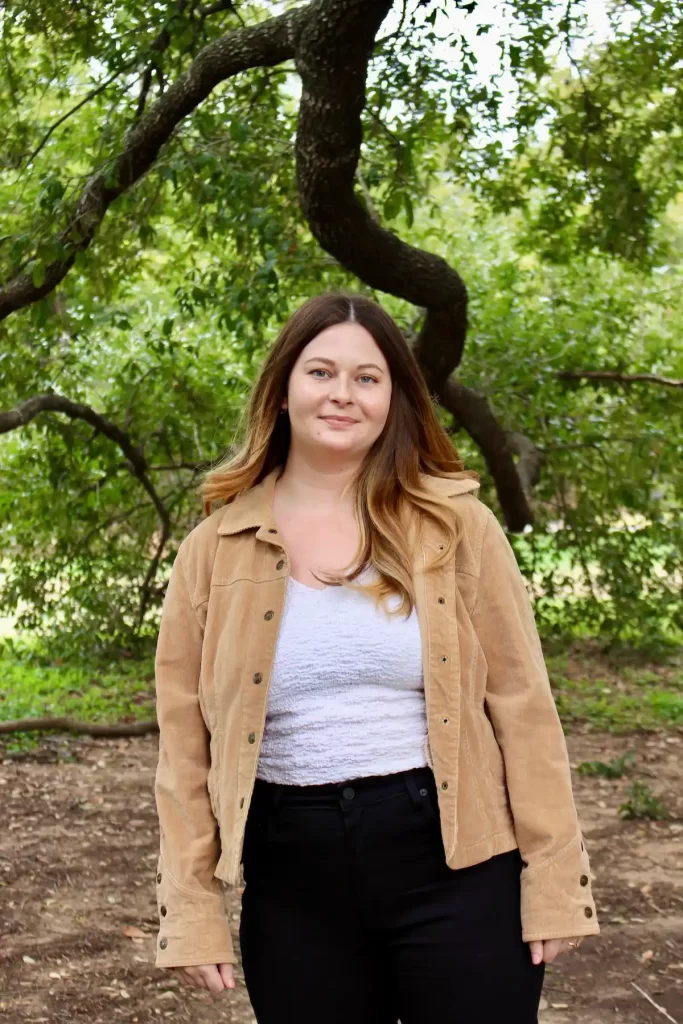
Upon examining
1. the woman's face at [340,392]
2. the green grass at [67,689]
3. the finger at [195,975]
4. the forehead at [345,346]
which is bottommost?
the green grass at [67,689]

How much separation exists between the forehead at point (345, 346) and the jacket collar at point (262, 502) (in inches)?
9.5

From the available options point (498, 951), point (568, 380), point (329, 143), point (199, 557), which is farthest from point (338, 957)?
point (568, 380)

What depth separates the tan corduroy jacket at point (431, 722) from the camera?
1991 millimetres

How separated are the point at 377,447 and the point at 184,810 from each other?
0.73 m

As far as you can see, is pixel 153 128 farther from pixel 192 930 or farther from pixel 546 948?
pixel 546 948

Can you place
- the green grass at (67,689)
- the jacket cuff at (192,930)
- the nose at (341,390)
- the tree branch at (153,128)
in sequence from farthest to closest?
the green grass at (67,689) < the tree branch at (153,128) < the nose at (341,390) < the jacket cuff at (192,930)

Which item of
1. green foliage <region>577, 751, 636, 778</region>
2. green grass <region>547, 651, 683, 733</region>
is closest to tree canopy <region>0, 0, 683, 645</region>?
green grass <region>547, 651, 683, 733</region>

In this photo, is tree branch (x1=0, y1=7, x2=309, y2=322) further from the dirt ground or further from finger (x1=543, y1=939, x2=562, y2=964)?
finger (x1=543, y1=939, x2=562, y2=964)

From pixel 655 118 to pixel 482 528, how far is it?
6599mm

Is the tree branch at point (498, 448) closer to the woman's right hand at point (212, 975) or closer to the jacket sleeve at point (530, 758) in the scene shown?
the jacket sleeve at point (530, 758)

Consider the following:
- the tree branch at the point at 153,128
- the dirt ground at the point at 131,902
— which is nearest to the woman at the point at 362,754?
the dirt ground at the point at 131,902

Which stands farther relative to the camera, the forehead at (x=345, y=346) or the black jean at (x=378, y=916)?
the forehead at (x=345, y=346)

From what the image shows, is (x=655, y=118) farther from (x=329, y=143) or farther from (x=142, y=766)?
(x=142, y=766)

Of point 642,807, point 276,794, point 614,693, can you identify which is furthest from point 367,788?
point 614,693
